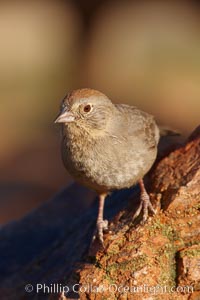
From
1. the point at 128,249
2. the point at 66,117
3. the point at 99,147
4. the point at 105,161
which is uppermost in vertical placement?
the point at 66,117

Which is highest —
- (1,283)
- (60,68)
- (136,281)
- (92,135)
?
(60,68)

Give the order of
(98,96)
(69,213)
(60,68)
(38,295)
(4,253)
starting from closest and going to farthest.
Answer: (38,295)
(98,96)
(4,253)
(69,213)
(60,68)

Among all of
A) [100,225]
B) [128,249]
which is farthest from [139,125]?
[128,249]

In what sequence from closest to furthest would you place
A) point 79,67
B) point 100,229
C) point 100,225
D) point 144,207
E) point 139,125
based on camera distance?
point 144,207, point 100,229, point 100,225, point 139,125, point 79,67

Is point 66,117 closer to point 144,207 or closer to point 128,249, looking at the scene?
Result: point 144,207

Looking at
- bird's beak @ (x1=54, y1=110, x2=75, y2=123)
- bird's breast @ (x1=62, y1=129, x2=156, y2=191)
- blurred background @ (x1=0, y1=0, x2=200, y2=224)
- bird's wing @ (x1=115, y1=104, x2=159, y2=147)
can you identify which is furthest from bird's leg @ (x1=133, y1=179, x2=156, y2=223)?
blurred background @ (x1=0, y1=0, x2=200, y2=224)

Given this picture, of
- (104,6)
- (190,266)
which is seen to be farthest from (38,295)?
(104,6)

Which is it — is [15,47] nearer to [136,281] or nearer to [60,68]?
[60,68]
